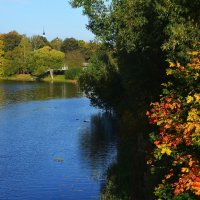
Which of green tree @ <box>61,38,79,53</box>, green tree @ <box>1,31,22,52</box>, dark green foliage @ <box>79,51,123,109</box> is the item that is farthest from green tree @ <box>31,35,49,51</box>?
dark green foliage @ <box>79,51,123,109</box>

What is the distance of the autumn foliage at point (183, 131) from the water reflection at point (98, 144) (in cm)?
1575

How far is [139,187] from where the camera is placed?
19.0 metres

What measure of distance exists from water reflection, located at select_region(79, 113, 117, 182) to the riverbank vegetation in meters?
0.85

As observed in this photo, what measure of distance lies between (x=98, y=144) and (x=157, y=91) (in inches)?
426

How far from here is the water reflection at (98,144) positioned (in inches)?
1053

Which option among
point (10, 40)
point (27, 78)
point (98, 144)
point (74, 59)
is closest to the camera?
point (98, 144)

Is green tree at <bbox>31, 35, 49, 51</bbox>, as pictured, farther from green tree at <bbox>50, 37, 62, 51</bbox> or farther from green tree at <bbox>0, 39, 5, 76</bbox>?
green tree at <bbox>0, 39, 5, 76</bbox>

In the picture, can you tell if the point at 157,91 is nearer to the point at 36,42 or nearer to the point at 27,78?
the point at 27,78

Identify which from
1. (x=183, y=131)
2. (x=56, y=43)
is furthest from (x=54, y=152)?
(x=56, y=43)

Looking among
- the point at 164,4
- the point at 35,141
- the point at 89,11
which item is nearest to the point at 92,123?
the point at 35,141

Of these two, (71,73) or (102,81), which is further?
(71,73)

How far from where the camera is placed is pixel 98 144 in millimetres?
33719

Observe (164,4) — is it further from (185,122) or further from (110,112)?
(110,112)

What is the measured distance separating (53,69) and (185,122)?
116 metres
